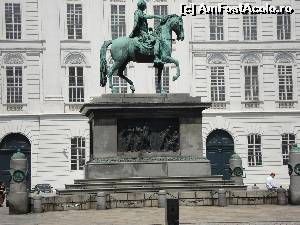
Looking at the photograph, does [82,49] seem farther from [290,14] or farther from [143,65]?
[290,14]

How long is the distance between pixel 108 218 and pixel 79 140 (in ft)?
110

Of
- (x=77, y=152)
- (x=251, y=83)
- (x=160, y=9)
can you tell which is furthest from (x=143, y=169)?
(x=160, y=9)

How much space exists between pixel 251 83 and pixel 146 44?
27.5 meters

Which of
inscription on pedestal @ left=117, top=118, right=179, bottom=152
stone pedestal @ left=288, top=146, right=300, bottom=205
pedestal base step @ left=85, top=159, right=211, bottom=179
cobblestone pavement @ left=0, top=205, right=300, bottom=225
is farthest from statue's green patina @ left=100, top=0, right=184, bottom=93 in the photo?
cobblestone pavement @ left=0, top=205, right=300, bottom=225

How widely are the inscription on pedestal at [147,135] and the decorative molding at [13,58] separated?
91.1 ft

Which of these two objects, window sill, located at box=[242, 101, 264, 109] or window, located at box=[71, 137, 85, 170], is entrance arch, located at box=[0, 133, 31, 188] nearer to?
window, located at box=[71, 137, 85, 170]

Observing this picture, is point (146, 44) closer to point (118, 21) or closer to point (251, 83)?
point (118, 21)

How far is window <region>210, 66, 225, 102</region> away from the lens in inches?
2224

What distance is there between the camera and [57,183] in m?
53.9

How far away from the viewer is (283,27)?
189 feet

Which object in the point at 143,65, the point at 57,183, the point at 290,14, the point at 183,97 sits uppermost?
the point at 290,14

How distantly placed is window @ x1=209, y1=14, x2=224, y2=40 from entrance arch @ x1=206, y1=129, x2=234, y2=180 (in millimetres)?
7252

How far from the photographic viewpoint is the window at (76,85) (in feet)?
181

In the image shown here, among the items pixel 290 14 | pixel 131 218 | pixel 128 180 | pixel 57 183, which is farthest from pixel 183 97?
pixel 290 14
